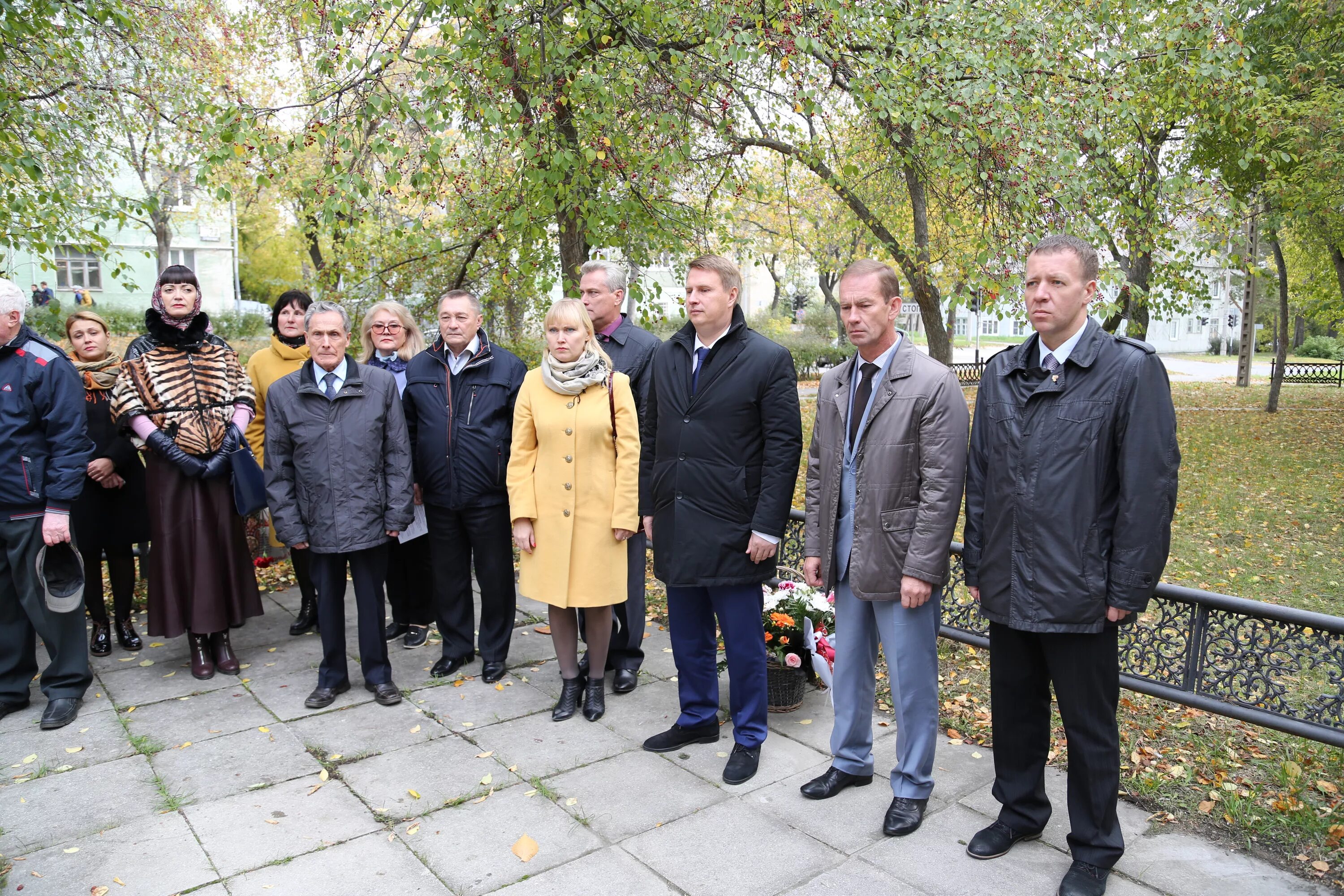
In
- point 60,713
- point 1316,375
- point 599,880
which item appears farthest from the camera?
point 1316,375

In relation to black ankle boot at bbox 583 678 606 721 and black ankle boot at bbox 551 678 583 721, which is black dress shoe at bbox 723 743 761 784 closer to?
black ankle boot at bbox 583 678 606 721

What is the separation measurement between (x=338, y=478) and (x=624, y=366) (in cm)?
157

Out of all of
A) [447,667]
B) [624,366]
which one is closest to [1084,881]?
[624,366]

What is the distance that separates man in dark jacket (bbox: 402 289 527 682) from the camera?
4.97 meters

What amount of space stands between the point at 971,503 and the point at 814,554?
0.68m

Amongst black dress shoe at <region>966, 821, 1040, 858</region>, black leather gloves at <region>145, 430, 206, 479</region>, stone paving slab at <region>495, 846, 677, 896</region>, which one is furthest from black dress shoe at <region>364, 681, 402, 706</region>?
black dress shoe at <region>966, 821, 1040, 858</region>

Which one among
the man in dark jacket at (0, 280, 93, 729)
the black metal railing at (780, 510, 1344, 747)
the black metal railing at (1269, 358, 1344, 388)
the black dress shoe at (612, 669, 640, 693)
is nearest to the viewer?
the black metal railing at (780, 510, 1344, 747)

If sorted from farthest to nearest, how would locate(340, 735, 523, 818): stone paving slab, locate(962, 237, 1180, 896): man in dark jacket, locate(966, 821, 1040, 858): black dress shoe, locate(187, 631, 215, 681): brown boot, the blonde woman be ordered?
the blonde woman
locate(187, 631, 215, 681): brown boot
locate(340, 735, 523, 818): stone paving slab
locate(966, 821, 1040, 858): black dress shoe
locate(962, 237, 1180, 896): man in dark jacket

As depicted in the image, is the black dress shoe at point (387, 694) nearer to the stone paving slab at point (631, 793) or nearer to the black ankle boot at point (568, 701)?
the black ankle boot at point (568, 701)

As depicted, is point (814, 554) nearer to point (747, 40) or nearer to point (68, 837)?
point (68, 837)

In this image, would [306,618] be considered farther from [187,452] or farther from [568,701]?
[568,701]

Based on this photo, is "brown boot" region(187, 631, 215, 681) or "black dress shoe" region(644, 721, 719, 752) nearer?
"black dress shoe" region(644, 721, 719, 752)

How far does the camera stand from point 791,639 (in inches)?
181

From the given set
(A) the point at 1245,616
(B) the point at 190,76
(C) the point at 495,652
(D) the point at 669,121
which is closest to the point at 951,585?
(A) the point at 1245,616
